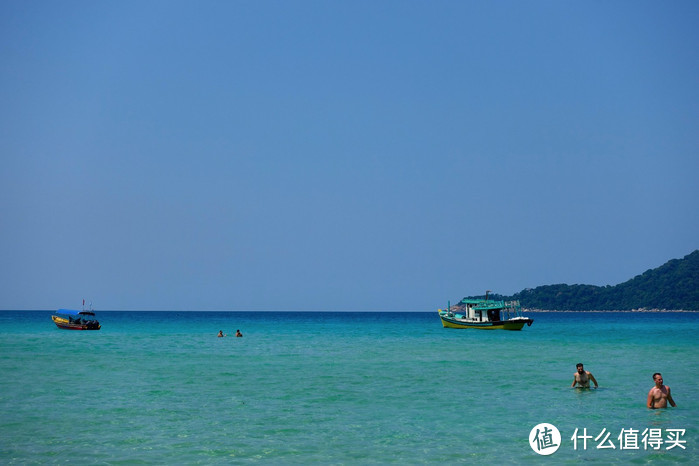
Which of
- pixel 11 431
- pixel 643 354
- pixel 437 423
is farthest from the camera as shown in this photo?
pixel 643 354

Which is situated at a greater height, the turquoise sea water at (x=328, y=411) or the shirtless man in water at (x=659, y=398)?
the shirtless man in water at (x=659, y=398)

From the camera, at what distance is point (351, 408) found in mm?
25844

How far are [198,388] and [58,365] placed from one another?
649 inches

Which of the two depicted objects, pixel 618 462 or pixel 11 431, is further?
pixel 11 431

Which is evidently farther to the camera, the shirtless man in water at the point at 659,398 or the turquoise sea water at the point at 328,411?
the shirtless man in water at the point at 659,398

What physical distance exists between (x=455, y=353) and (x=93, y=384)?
2997 centimetres

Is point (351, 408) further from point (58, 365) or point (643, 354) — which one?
point (643, 354)

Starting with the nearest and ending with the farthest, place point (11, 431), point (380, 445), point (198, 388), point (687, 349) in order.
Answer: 1. point (380, 445)
2. point (11, 431)
3. point (198, 388)
4. point (687, 349)

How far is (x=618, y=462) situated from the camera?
694 inches

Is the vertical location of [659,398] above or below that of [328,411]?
above

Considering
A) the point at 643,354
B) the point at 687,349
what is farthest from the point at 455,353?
the point at 687,349

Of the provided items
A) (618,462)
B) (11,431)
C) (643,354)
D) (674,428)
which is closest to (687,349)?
(643,354)

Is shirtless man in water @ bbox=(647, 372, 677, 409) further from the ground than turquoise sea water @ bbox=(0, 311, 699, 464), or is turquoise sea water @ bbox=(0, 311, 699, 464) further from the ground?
shirtless man in water @ bbox=(647, 372, 677, 409)

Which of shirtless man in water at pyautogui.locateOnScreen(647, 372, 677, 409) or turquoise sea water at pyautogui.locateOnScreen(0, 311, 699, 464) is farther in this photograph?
shirtless man in water at pyautogui.locateOnScreen(647, 372, 677, 409)
